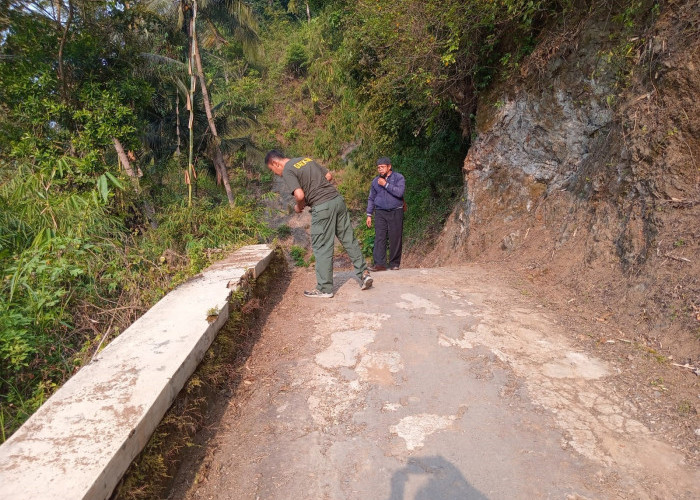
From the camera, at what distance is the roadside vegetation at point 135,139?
3.65m

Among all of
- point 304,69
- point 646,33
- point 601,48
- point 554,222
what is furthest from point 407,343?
point 304,69

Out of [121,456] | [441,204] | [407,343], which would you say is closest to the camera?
[121,456]

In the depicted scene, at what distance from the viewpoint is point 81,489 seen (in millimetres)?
1628

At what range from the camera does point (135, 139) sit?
376 inches

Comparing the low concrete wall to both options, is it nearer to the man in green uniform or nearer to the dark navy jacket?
the man in green uniform

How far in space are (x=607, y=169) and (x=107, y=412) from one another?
5.04 m

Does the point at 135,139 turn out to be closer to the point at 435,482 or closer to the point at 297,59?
the point at 435,482

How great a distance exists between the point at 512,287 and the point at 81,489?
441 centimetres

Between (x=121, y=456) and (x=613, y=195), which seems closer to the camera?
(x=121, y=456)

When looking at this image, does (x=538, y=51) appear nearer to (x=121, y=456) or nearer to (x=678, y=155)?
(x=678, y=155)

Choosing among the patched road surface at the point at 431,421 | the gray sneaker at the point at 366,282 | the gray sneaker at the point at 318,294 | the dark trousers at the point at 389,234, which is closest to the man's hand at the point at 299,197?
the gray sneaker at the point at 318,294

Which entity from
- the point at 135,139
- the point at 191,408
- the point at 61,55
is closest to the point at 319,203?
the point at 191,408

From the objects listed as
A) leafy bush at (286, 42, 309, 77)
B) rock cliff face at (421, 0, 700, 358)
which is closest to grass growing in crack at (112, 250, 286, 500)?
rock cliff face at (421, 0, 700, 358)

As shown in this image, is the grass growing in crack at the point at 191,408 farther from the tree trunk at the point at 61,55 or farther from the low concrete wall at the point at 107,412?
the tree trunk at the point at 61,55
